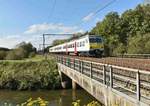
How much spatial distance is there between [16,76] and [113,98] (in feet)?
138

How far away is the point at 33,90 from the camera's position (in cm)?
5031

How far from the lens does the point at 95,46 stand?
4234 centimetres

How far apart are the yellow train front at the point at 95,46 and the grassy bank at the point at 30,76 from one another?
10034mm

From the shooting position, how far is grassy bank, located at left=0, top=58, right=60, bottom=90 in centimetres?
5109

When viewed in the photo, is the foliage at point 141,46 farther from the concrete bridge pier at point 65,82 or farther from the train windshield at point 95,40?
the train windshield at point 95,40

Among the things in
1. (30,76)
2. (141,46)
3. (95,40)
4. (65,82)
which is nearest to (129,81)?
(95,40)

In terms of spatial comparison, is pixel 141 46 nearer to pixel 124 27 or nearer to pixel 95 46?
pixel 95 46

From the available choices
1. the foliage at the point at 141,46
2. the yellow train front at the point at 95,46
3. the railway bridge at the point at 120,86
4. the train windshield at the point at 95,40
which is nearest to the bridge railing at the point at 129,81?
the railway bridge at the point at 120,86

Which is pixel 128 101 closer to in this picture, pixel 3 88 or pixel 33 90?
pixel 33 90

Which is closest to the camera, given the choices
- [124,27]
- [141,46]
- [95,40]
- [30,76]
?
[95,40]

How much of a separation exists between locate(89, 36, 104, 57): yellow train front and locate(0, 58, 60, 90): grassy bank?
32.9ft

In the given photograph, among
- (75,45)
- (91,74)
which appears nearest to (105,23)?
(75,45)

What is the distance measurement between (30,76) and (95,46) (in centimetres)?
1502

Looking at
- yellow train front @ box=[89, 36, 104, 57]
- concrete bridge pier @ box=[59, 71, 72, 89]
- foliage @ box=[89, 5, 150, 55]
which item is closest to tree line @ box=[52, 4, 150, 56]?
foliage @ box=[89, 5, 150, 55]
